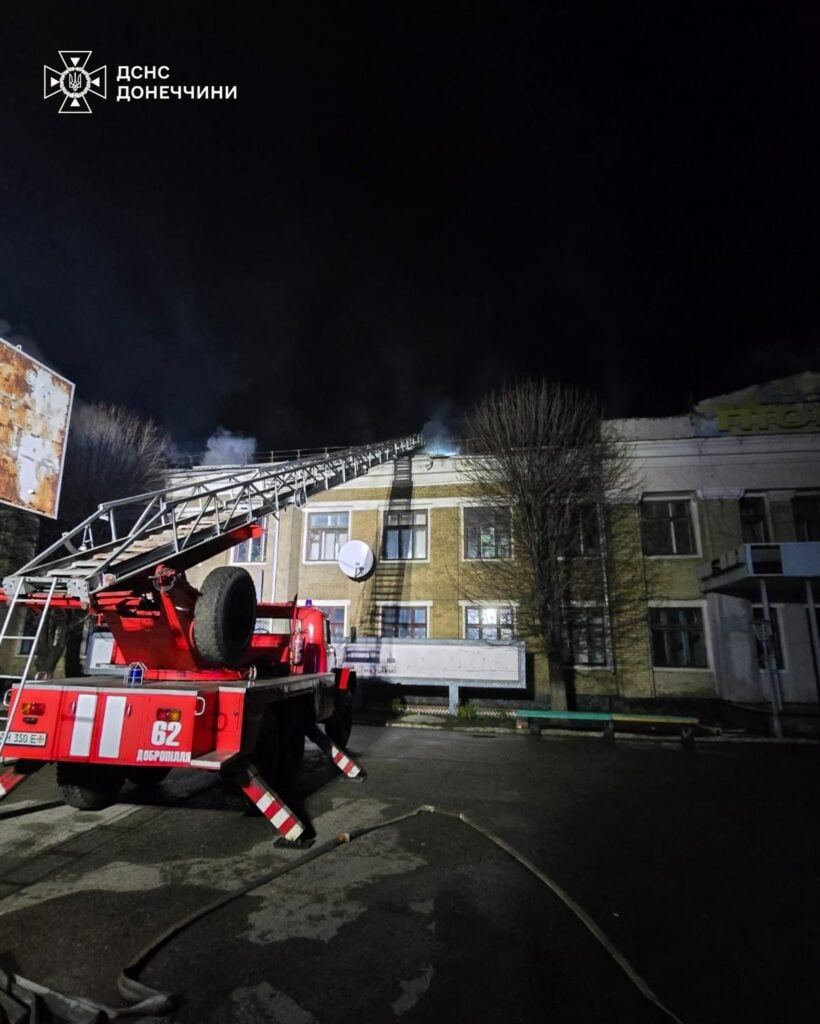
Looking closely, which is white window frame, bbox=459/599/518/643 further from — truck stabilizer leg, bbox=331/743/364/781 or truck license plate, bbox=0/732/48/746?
truck license plate, bbox=0/732/48/746

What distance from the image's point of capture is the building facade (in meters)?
15.9

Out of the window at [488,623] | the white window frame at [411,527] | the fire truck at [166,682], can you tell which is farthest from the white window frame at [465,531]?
the fire truck at [166,682]

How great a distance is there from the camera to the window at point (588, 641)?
16438mm

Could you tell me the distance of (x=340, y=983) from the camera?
2.89 meters

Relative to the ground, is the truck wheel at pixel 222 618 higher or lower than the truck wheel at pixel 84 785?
higher

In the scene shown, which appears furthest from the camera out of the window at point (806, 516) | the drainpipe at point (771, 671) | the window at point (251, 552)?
the window at point (251, 552)

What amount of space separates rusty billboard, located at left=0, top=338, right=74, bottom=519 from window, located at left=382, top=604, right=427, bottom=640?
11.2m

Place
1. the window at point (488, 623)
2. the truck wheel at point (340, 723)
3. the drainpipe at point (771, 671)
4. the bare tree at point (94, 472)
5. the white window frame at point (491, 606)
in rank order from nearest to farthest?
the truck wheel at point (340, 723), the drainpipe at point (771, 671), the bare tree at point (94, 472), the white window frame at point (491, 606), the window at point (488, 623)

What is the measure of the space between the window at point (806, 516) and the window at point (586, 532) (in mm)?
6174

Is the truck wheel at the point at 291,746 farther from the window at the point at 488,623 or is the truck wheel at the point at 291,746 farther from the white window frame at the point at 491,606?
the window at the point at 488,623

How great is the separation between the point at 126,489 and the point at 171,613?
1198 cm

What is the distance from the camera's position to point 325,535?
777 inches

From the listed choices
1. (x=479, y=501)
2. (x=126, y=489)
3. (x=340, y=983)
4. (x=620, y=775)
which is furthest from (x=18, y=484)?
(x=479, y=501)

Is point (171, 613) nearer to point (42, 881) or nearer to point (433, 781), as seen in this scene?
point (42, 881)
